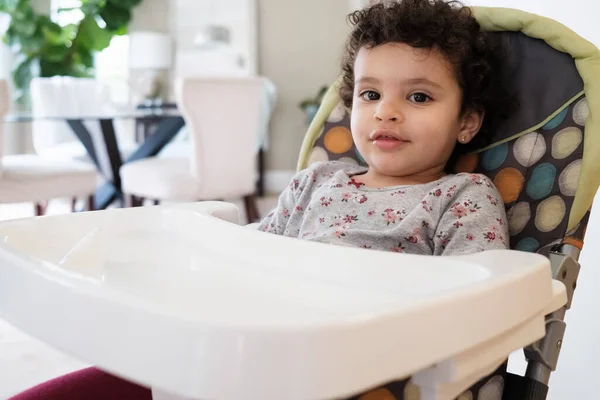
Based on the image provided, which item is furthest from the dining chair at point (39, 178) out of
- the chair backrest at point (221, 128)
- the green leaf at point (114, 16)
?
the green leaf at point (114, 16)

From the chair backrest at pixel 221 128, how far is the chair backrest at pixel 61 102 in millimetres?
1630

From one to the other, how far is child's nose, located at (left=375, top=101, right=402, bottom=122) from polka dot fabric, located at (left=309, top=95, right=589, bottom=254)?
17cm

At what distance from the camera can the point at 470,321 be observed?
0.65 meters

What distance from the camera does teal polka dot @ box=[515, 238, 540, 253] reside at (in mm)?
1107

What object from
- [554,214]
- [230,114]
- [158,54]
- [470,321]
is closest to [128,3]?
[158,54]

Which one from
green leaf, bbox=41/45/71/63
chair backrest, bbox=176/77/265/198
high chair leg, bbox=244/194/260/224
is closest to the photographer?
chair backrest, bbox=176/77/265/198

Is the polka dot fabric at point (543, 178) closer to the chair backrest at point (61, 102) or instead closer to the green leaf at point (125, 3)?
the chair backrest at point (61, 102)

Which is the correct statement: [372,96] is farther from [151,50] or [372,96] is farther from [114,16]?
[114,16]

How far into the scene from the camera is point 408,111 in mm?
1210

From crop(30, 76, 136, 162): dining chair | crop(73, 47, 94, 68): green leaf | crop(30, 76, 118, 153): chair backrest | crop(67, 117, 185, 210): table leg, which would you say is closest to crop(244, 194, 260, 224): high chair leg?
crop(67, 117, 185, 210): table leg

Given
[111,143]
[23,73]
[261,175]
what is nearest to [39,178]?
[111,143]

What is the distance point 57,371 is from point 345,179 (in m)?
1.27

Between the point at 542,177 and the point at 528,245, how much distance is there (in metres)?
0.11

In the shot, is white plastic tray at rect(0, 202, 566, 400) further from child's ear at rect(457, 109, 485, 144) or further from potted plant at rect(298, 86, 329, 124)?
potted plant at rect(298, 86, 329, 124)
